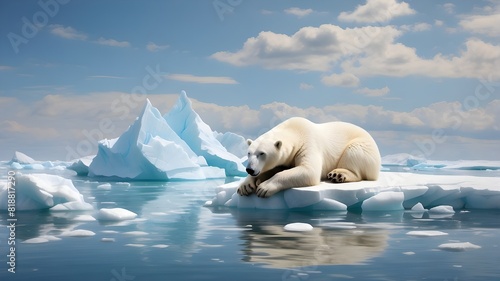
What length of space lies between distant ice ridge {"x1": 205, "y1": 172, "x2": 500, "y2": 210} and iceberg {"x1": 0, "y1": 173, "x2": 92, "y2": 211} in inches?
104

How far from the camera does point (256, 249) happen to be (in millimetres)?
5898

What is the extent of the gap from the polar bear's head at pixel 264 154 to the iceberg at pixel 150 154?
13.7 metres

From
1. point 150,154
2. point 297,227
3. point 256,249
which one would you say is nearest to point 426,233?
point 297,227

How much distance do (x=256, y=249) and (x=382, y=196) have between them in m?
4.24

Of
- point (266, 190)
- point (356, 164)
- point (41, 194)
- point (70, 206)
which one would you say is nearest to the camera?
point (266, 190)

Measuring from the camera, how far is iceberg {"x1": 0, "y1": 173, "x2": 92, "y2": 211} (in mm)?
10070

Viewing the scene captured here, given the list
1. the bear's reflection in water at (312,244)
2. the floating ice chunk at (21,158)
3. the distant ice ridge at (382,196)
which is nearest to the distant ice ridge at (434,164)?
the floating ice chunk at (21,158)

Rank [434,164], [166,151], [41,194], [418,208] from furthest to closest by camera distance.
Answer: [434,164]
[166,151]
[41,194]
[418,208]

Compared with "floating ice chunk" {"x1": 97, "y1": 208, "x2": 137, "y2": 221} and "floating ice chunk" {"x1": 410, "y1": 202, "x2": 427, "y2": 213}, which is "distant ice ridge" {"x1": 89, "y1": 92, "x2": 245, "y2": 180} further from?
"floating ice chunk" {"x1": 410, "y1": 202, "x2": 427, "y2": 213}

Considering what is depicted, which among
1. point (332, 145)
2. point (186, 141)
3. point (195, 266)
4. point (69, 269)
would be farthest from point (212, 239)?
point (186, 141)

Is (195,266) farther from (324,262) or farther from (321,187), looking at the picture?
(321,187)

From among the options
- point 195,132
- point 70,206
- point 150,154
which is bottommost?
point 70,206

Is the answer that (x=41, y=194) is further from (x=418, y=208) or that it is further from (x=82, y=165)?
(x=82, y=165)

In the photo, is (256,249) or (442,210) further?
(442,210)
